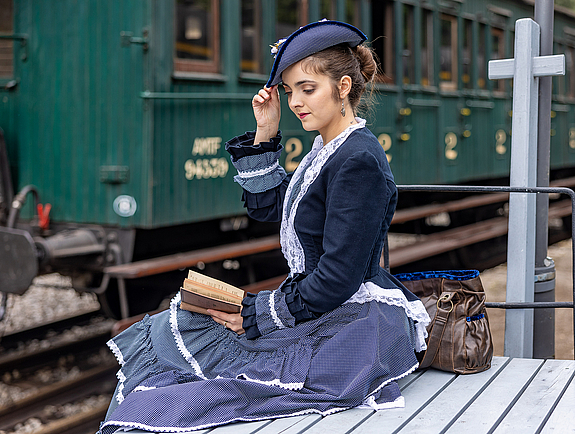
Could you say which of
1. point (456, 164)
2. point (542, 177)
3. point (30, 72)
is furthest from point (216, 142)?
point (456, 164)

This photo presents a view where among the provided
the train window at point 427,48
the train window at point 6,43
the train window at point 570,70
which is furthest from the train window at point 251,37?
the train window at point 570,70

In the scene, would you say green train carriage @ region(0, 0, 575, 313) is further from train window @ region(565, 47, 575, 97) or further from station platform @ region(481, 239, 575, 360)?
train window @ region(565, 47, 575, 97)

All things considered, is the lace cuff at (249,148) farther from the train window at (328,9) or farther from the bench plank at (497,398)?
the train window at (328,9)

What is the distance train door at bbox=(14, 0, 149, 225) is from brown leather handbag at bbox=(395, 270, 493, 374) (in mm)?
2821

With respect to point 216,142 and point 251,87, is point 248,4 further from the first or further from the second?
point 216,142

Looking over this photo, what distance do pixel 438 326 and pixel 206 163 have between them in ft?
10.2

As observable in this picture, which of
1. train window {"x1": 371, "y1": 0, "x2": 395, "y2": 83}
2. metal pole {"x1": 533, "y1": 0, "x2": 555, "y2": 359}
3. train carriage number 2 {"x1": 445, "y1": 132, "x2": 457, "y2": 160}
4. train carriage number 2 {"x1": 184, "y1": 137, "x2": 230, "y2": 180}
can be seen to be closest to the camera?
metal pole {"x1": 533, "y1": 0, "x2": 555, "y2": 359}

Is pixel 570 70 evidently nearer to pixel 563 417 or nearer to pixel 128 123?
pixel 128 123

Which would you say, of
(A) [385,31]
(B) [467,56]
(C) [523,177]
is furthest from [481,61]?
(C) [523,177]

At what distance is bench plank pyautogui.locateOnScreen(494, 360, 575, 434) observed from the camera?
1994 mm

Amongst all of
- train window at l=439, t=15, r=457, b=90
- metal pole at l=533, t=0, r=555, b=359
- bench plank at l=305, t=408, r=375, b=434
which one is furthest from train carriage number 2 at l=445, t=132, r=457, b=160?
bench plank at l=305, t=408, r=375, b=434

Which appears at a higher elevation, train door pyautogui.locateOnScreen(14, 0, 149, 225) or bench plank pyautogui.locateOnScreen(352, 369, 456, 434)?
train door pyautogui.locateOnScreen(14, 0, 149, 225)

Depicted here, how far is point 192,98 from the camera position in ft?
16.6

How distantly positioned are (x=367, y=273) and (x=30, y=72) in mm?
3986
